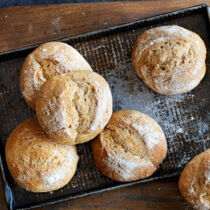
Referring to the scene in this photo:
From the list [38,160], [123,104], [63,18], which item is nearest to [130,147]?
[123,104]

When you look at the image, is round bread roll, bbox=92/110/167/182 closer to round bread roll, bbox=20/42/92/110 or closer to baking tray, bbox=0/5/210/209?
baking tray, bbox=0/5/210/209

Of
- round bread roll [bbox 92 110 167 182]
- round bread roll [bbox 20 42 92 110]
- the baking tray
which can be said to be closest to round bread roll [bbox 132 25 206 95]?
the baking tray

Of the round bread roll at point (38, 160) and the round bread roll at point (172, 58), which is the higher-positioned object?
the round bread roll at point (172, 58)

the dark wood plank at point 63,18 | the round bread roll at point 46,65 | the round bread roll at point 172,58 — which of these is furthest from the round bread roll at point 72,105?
the dark wood plank at point 63,18

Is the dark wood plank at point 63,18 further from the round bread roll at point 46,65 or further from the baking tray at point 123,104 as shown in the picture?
the round bread roll at point 46,65

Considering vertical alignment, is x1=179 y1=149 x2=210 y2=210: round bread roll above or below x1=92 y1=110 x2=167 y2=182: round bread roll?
below

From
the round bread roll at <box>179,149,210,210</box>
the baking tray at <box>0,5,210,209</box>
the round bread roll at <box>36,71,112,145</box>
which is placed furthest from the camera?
the baking tray at <box>0,5,210,209</box>

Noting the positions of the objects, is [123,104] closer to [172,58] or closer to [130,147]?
[130,147]
